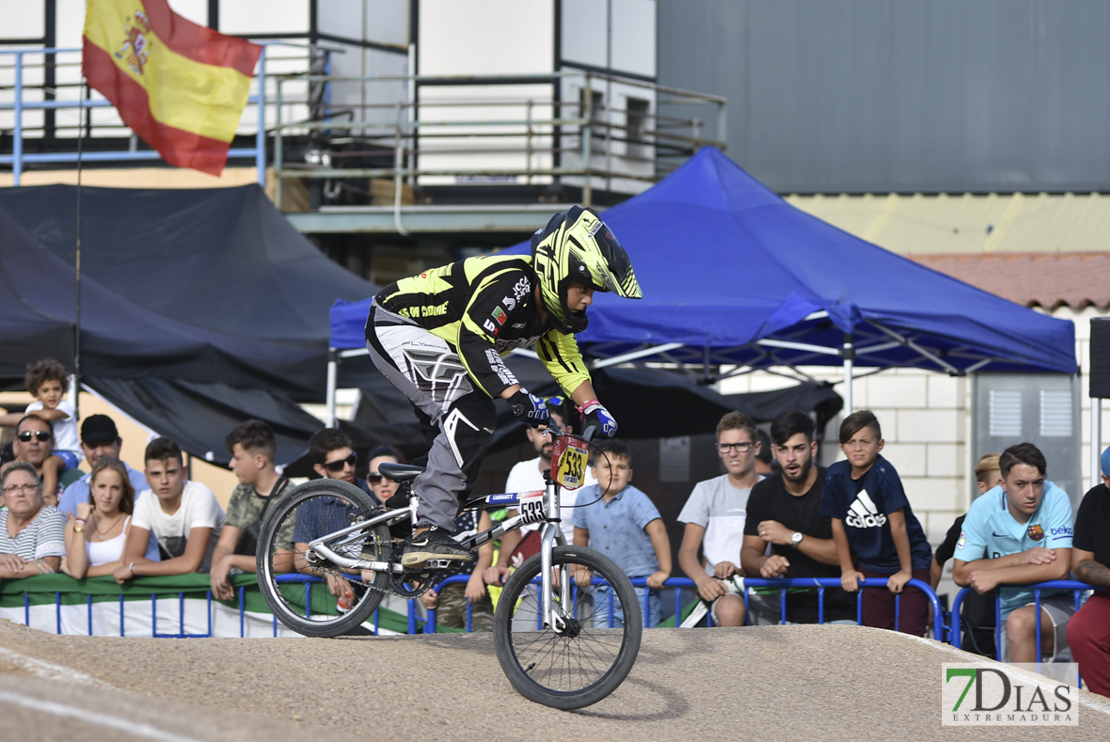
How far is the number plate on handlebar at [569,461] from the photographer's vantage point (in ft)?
15.5

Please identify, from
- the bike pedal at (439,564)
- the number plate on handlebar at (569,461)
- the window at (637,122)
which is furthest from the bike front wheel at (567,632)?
the window at (637,122)

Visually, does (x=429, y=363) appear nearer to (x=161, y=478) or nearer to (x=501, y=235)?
(x=161, y=478)

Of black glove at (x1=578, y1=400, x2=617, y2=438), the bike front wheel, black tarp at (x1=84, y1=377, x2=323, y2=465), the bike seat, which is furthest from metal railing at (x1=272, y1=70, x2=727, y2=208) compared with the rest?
the bike front wheel

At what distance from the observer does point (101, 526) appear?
711 centimetres

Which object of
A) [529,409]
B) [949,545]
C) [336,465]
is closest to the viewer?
[529,409]

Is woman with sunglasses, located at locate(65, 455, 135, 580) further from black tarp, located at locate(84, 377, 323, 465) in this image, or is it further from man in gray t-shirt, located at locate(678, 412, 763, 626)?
man in gray t-shirt, located at locate(678, 412, 763, 626)

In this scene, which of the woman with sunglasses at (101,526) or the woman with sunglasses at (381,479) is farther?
the woman with sunglasses at (381,479)

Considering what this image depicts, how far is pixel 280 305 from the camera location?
1051cm

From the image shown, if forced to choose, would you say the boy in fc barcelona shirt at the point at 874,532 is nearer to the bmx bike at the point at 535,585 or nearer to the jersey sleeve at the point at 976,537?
the jersey sleeve at the point at 976,537

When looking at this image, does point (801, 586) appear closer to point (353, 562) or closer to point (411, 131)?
point (353, 562)

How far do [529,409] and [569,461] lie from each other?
0.97 feet

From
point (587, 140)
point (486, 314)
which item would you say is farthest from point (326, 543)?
point (587, 140)

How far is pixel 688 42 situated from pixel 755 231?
802cm

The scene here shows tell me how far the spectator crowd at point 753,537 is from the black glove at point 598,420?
138 cm
